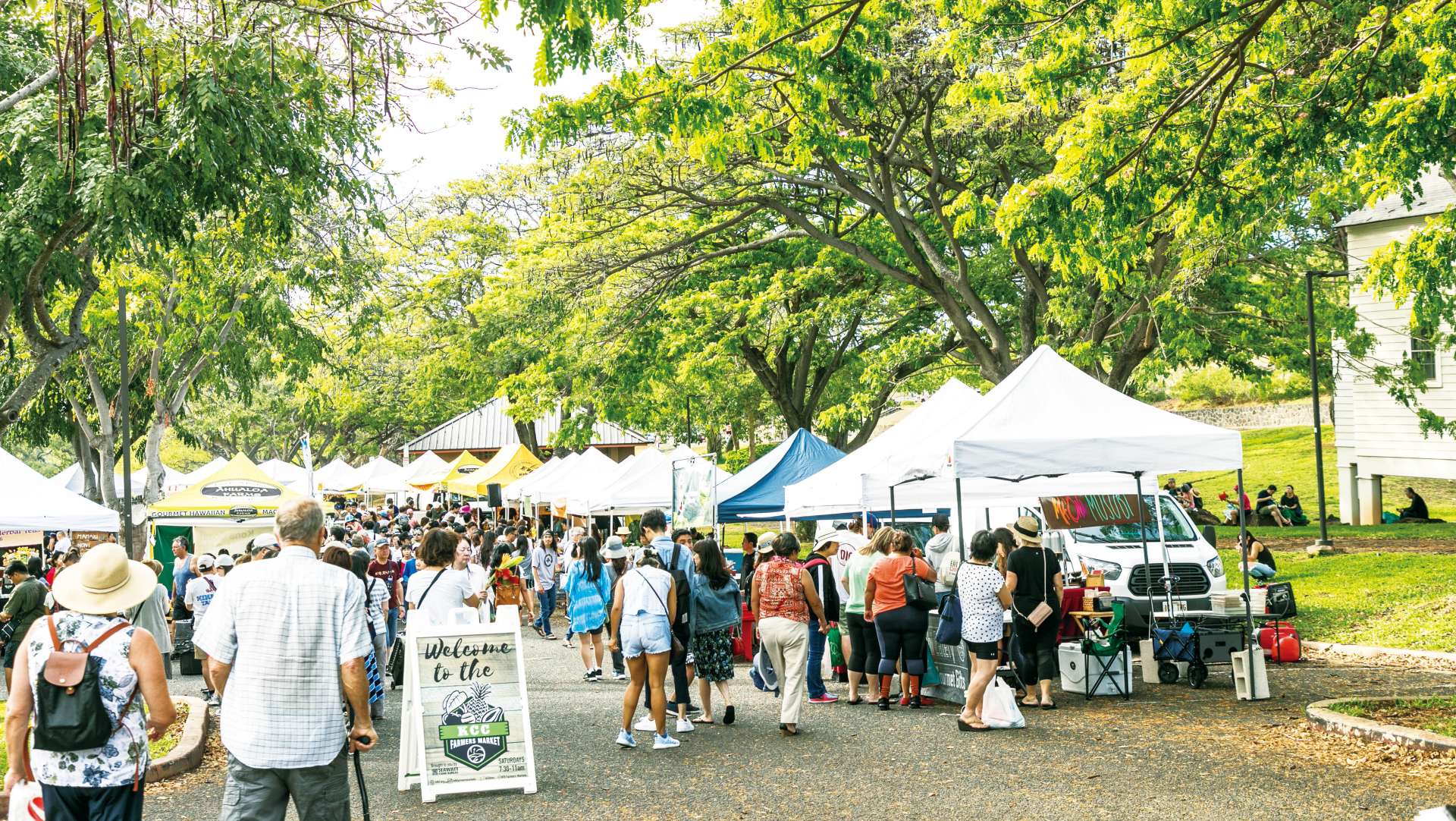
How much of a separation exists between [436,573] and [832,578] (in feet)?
15.5

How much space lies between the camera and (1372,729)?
30.7ft

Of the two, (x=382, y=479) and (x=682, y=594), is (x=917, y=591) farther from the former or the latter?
(x=382, y=479)

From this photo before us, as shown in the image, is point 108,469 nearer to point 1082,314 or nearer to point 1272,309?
point 1082,314

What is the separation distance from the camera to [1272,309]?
24.1 meters

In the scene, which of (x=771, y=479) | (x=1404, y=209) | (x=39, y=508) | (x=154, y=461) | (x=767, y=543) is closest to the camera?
(x=767, y=543)

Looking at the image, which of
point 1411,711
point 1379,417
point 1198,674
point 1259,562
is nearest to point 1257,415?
point 1379,417

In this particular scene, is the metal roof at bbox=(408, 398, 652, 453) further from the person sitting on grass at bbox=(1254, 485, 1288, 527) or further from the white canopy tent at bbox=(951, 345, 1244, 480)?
the white canopy tent at bbox=(951, 345, 1244, 480)

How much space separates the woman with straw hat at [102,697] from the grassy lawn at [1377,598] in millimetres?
13290

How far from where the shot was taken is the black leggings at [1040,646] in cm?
1155

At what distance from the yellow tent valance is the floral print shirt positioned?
18.1 metres

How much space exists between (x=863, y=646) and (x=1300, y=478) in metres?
45.2

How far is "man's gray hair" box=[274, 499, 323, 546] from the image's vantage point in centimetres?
540

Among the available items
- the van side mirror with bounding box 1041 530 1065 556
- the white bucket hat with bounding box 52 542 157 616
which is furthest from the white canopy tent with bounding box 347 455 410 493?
the white bucket hat with bounding box 52 542 157 616

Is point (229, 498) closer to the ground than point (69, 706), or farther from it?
farther from it
